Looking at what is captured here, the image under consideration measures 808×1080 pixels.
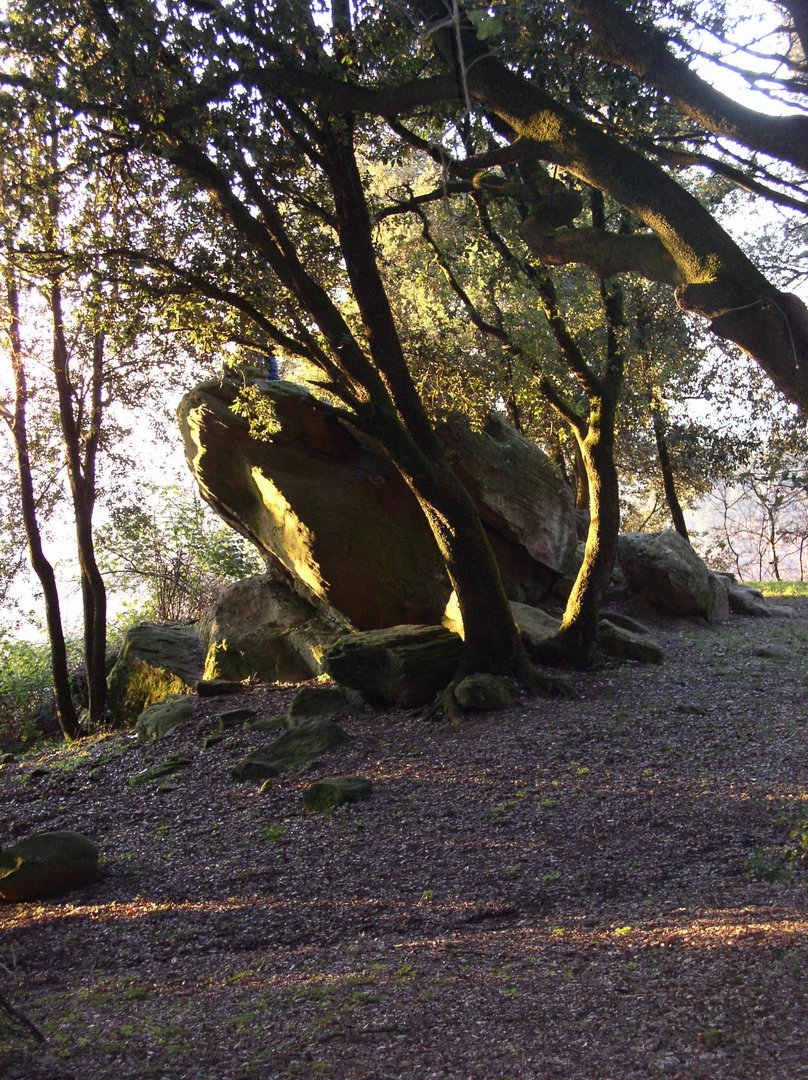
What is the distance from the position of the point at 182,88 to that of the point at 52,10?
1.73 m

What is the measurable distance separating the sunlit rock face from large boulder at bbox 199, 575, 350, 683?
0.33 m

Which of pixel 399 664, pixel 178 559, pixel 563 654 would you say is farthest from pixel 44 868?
pixel 178 559

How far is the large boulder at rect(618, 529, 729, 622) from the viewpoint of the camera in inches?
599

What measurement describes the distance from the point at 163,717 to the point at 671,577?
8801mm

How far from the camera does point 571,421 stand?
11.3 metres

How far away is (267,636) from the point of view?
13.4 m

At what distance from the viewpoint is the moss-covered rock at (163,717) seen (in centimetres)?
1127

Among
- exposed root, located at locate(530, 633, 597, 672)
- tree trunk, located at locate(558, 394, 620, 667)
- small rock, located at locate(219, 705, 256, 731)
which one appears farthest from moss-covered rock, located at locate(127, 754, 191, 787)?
tree trunk, located at locate(558, 394, 620, 667)

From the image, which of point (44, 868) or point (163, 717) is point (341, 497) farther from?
point (44, 868)

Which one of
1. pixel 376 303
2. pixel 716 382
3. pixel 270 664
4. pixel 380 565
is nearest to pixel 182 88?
pixel 376 303

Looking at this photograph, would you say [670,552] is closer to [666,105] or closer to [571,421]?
[571,421]

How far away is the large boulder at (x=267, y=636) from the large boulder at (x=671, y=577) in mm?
5711

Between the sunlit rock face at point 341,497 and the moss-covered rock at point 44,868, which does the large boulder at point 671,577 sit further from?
the moss-covered rock at point 44,868

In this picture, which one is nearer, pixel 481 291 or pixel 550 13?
pixel 550 13
